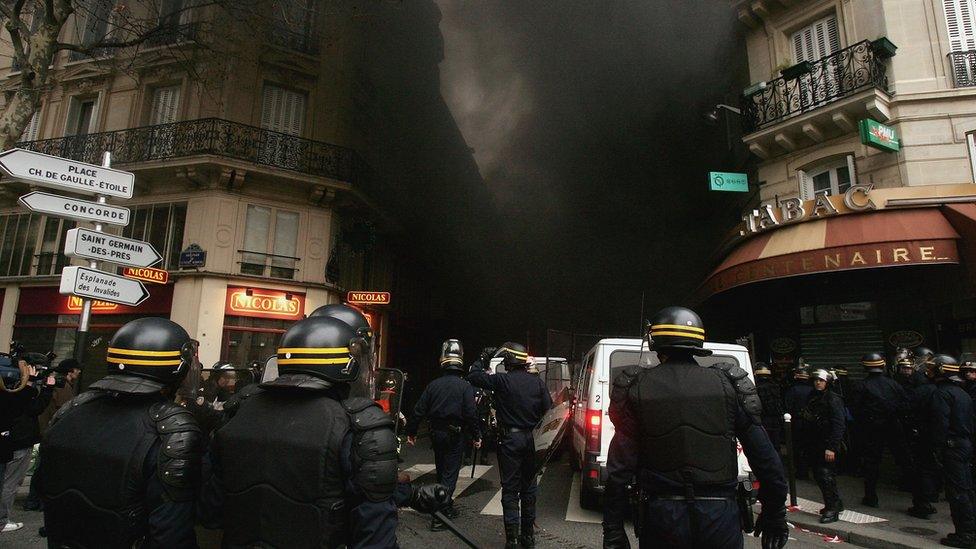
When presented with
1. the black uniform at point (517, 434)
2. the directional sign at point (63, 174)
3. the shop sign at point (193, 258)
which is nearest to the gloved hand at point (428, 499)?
the black uniform at point (517, 434)

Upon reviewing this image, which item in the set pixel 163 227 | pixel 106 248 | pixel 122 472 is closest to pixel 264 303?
pixel 163 227

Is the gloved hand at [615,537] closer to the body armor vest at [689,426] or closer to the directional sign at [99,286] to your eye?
the body armor vest at [689,426]

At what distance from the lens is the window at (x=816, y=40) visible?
417 inches

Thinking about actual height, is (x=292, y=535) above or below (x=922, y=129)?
below

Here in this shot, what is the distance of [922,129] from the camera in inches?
352

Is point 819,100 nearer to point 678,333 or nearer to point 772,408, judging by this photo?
point 772,408

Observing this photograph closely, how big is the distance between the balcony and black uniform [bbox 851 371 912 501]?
206 inches

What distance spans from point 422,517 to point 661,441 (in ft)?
12.9

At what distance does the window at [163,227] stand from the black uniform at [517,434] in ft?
39.5

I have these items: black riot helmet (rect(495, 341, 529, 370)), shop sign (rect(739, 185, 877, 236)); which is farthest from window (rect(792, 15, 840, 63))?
black riot helmet (rect(495, 341, 529, 370))

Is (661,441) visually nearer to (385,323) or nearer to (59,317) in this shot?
(385,323)

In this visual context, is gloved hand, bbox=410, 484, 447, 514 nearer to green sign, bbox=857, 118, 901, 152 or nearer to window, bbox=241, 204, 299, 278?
green sign, bbox=857, 118, 901, 152

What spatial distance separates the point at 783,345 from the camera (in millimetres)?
11008

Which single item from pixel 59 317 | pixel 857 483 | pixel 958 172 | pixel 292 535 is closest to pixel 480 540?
pixel 292 535
